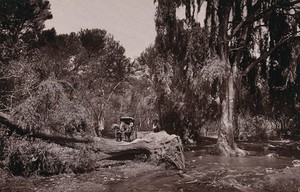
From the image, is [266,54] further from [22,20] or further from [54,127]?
[22,20]

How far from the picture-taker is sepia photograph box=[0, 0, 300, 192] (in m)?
9.18

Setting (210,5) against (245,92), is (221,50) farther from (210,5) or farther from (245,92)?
(245,92)

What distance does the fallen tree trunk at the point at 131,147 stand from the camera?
33.8ft

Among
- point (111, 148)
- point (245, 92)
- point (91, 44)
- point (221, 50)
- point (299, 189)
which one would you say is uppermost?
point (91, 44)

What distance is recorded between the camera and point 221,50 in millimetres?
17078

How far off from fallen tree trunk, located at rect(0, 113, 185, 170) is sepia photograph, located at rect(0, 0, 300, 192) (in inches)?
1.5

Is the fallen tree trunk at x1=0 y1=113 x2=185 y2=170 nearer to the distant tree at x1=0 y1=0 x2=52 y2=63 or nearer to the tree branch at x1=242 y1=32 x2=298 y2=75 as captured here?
the distant tree at x1=0 y1=0 x2=52 y2=63

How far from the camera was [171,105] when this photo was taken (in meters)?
22.3

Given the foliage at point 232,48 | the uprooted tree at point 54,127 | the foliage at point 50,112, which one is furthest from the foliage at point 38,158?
the foliage at point 232,48

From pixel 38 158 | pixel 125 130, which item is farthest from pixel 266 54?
pixel 38 158

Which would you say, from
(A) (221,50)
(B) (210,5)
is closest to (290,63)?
(A) (221,50)

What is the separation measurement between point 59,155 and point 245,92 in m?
13.8

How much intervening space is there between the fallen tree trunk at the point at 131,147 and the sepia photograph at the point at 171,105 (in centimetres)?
4

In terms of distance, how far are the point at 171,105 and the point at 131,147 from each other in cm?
1083
